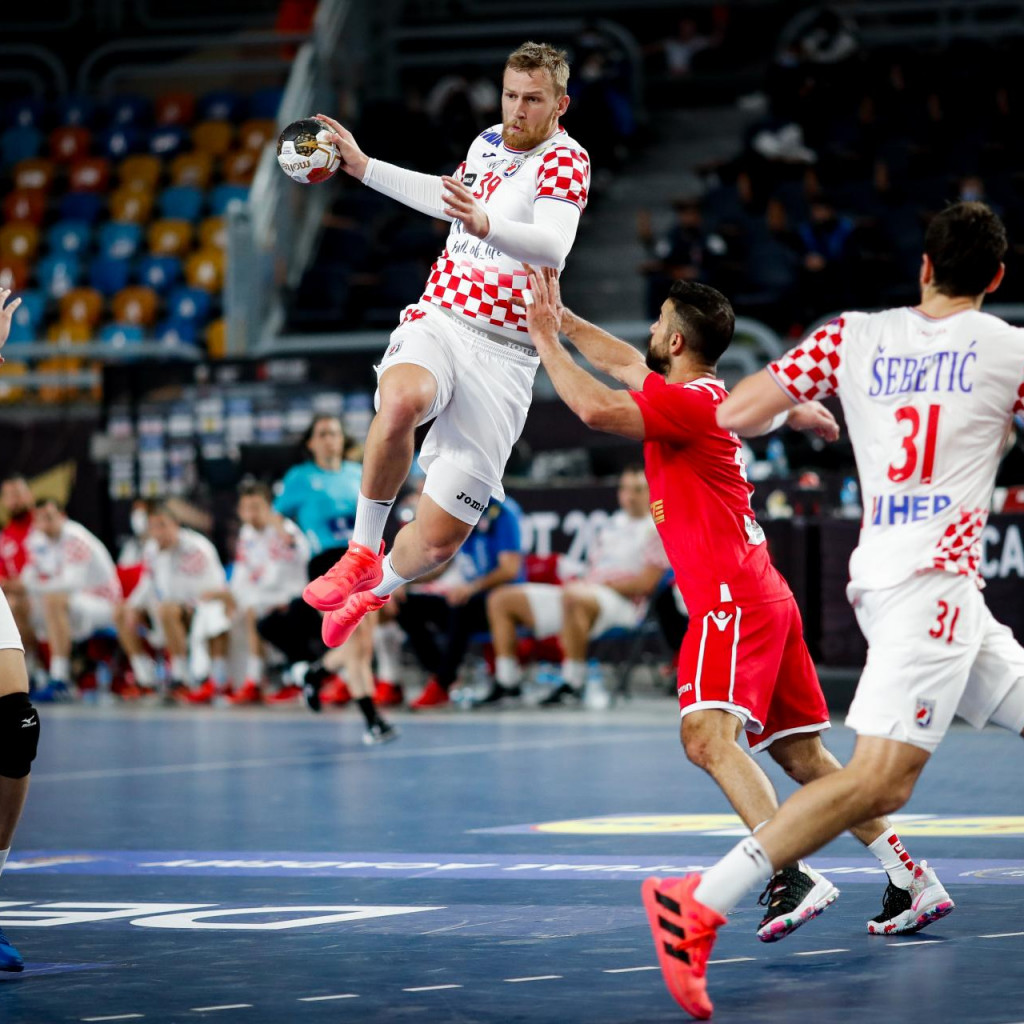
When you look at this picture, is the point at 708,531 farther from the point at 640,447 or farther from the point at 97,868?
the point at 640,447

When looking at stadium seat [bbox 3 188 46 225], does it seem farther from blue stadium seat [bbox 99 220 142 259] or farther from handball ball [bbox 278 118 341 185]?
handball ball [bbox 278 118 341 185]

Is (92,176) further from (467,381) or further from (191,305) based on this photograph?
(467,381)

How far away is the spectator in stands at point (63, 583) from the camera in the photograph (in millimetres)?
16266

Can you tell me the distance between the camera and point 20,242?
74.5 ft

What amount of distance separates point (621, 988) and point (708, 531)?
60.2 inches

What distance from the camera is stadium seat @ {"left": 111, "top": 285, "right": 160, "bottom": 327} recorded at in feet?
69.8

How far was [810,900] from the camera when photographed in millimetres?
5496

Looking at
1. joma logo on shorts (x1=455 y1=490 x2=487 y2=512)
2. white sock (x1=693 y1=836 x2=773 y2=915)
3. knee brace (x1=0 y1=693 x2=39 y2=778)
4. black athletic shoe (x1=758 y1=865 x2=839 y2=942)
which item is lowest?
black athletic shoe (x1=758 y1=865 x2=839 y2=942)

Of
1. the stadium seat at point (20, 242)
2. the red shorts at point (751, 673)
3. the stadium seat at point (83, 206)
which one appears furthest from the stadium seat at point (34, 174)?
the red shorts at point (751, 673)

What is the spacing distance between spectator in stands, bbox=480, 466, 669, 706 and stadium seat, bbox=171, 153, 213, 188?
1024 centimetres

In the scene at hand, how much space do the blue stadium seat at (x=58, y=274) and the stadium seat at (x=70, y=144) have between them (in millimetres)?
2222

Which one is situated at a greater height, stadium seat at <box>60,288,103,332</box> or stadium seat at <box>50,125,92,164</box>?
stadium seat at <box>50,125,92,164</box>

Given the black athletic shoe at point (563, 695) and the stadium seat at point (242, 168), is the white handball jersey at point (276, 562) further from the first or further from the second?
the stadium seat at point (242, 168)

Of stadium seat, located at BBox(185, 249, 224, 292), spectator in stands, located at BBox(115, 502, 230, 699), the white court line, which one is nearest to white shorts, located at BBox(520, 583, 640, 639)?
the white court line
